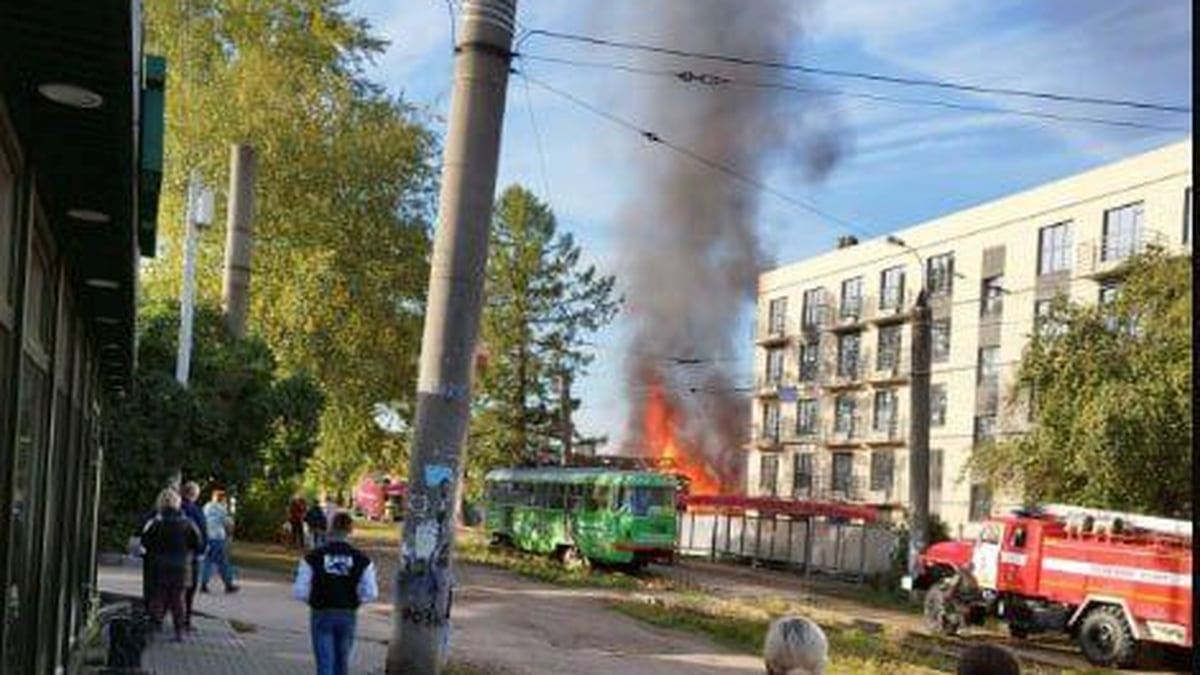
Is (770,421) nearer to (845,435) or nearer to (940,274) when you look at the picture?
(845,435)

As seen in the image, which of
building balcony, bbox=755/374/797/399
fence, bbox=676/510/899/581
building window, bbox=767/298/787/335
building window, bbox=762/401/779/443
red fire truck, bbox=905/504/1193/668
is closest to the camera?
red fire truck, bbox=905/504/1193/668

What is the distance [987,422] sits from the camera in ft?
211

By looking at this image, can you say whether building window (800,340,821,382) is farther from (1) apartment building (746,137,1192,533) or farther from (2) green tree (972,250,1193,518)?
(2) green tree (972,250,1193,518)

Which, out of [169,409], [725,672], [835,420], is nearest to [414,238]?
[169,409]

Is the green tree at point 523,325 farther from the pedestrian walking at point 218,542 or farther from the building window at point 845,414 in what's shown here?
the pedestrian walking at point 218,542

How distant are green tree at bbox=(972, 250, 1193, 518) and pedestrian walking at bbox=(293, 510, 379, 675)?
2737 cm

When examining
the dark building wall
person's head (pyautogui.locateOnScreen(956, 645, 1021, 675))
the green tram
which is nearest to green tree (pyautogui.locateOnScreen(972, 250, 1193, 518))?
the green tram

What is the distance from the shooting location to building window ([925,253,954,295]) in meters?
67.6

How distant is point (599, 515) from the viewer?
142 ft

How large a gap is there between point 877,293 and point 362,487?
1257 inches

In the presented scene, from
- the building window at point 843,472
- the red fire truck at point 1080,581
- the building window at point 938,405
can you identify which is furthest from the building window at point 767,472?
the red fire truck at point 1080,581

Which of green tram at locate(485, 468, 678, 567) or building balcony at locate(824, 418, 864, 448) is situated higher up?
building balcony at locate(824, 418, 864, 448)

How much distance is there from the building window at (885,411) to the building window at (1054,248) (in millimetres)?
14968

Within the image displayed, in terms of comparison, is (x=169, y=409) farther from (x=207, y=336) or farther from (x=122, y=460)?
(x=207, y=336)
